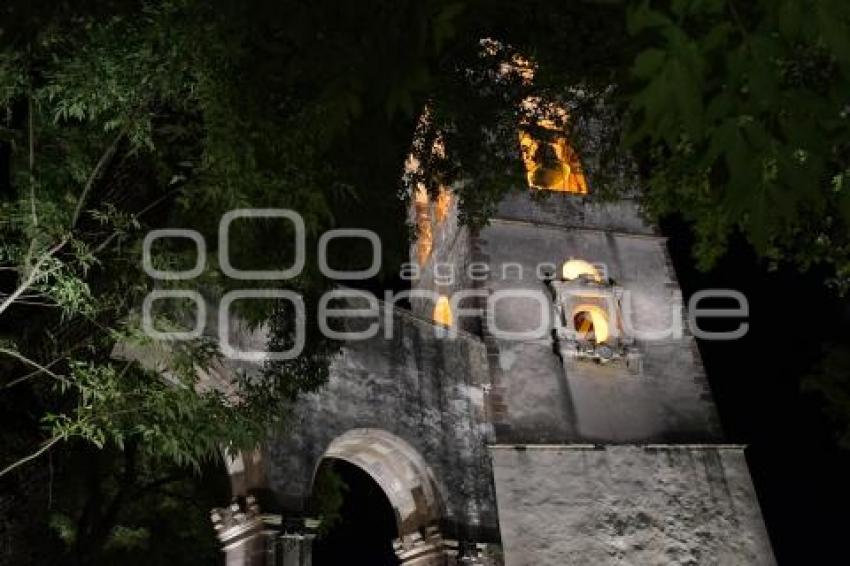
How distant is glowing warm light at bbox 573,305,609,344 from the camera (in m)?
15.4

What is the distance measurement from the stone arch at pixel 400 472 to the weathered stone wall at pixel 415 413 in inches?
4.6

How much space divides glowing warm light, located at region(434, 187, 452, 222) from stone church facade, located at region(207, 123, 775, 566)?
254 millimetres

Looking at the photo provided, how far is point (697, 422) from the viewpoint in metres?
14.9

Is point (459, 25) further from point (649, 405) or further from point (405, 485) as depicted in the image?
point (649, 405)

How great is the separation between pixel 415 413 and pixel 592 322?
18.2 feet

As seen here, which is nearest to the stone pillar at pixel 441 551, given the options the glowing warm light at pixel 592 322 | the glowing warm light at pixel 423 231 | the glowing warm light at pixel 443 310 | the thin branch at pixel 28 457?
the glowing warm light at pixel 592 322

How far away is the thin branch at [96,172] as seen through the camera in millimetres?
6152

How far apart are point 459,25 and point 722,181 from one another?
10.7 feet

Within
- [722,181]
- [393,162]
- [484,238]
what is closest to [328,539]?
[484,238]

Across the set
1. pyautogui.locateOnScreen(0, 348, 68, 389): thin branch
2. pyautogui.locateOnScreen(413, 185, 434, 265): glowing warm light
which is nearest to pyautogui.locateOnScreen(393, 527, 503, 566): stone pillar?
pyautogui.locateOnScreen(0, 348, 68, 389): thin branch

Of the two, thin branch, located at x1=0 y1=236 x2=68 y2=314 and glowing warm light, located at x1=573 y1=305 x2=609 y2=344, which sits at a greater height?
glowing warm light, located at x1=573 y1=305 x2=609 y2=344

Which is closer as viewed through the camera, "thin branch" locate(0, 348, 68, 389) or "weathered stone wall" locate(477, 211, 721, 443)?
"thin branch" locate(0, 348, 68, 389)

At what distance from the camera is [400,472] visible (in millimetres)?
11984

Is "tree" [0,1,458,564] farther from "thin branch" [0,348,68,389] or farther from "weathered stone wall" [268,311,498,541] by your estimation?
"weathered stone wall" [268,311,498,541]
